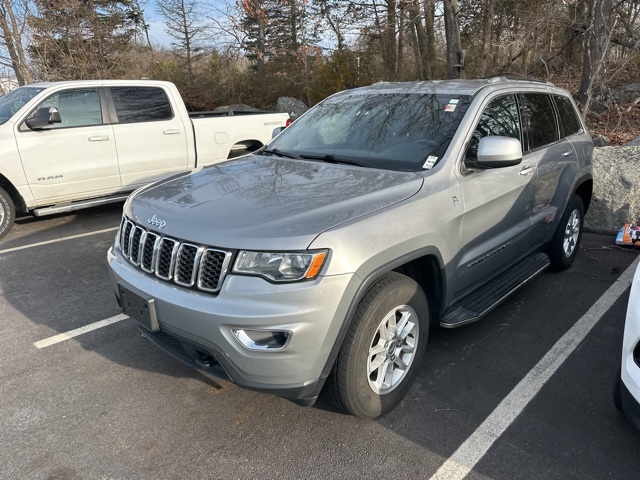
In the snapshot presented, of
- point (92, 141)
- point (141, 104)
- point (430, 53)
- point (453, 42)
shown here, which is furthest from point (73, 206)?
point (430, 53)

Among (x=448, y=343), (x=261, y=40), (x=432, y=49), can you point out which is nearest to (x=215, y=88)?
(x=261, y=40)

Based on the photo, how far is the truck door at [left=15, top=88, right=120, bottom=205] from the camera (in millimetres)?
6289

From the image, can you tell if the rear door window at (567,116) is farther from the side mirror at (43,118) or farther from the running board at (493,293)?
the side mirror at (43,118)

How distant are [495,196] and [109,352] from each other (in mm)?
2983

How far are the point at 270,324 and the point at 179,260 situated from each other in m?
0.63

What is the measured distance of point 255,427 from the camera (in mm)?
2834

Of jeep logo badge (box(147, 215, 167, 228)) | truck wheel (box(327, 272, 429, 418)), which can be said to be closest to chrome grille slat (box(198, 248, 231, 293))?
jeep logo badge (box(147, 215, 167, 228))

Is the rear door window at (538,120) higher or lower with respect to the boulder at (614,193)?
higher

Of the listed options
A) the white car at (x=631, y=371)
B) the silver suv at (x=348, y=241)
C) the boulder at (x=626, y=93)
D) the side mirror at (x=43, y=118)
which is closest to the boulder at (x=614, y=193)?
the silver suv at (x=348, y=241)

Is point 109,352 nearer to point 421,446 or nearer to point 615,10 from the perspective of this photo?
point 421,446

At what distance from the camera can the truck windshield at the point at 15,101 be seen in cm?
631

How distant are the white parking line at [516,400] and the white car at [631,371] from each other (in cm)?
64

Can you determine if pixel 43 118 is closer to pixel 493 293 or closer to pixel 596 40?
pixel 493 293

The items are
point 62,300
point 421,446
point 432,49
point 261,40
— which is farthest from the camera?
point 261,40
